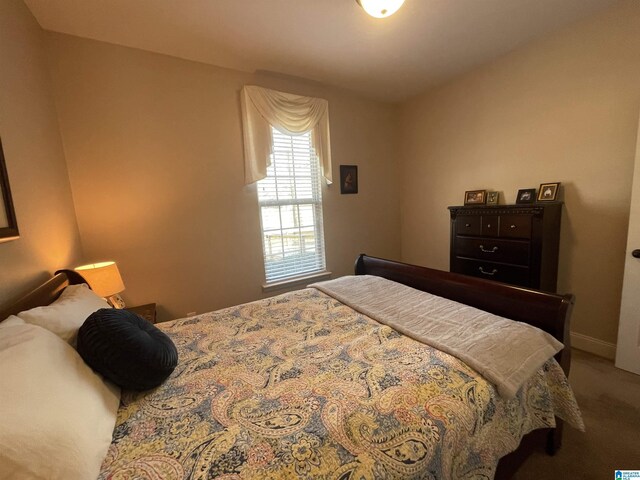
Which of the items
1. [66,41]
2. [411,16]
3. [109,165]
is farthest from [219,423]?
[66,41]

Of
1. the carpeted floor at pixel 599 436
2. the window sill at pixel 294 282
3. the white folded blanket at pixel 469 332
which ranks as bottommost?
the carpeted floor at pixel 599 436

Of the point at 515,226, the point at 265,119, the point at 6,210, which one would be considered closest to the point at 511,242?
the point at 515,226

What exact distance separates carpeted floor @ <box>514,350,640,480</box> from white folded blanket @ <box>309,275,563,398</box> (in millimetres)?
656

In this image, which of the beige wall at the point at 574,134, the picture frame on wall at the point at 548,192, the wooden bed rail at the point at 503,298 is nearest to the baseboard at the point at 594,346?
the beige wall at the point at 574,134

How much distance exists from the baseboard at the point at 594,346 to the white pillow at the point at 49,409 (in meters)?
3.32

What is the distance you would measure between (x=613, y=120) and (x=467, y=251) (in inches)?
55.8

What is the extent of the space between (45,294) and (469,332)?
2068mm

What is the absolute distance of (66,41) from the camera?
204 centimetres

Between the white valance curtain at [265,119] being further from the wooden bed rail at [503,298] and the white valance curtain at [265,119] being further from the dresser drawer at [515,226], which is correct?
the dresser drawer at [515,226]

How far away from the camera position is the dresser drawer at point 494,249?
7.52 feet

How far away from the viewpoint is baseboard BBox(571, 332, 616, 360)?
2240 mm

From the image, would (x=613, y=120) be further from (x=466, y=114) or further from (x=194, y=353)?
(x=194, y=353)

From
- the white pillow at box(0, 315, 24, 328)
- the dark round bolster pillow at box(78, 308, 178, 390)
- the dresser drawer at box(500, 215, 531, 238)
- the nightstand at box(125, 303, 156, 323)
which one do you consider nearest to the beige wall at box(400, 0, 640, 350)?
the dresser drawer at box(500, 215, 531, 238)

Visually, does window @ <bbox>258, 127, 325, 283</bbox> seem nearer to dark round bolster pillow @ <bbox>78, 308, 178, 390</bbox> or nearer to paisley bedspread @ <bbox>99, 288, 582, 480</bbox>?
paisley bedspread @ <bbox>99, 288, 582, 480</bbox>
